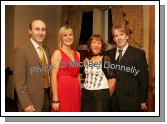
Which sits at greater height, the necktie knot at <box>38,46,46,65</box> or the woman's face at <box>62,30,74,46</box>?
the woman's face at <box>62,30,74,46</box>

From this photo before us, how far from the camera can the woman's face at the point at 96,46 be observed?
216 cm

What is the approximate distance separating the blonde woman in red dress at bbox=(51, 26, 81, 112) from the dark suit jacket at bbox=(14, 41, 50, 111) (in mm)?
83

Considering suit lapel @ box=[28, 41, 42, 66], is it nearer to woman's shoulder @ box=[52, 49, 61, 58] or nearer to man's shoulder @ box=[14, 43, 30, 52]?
man's shoulder @ box=[14, 43, 30, 52]

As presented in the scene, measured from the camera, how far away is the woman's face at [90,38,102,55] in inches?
85.0

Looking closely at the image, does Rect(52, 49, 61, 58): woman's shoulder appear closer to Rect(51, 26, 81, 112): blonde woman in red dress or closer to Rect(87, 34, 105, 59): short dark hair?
Rect(51, 26, 81, 112): blonde woman in red dress

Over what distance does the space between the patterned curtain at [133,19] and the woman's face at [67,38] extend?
1.04 ft

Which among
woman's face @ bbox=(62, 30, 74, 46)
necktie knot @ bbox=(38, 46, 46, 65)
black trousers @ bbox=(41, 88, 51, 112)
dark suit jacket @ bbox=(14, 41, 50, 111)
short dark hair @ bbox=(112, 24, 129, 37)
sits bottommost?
black trousers @ bbox=(41, 88, 51, 112)

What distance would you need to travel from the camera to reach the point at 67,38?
85.4 inches

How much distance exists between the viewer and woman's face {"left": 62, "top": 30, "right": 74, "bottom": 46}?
216 cm

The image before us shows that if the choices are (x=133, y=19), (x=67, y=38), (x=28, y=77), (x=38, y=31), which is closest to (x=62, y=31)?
(x=67, y=38)

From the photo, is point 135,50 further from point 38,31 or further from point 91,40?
point 38,31

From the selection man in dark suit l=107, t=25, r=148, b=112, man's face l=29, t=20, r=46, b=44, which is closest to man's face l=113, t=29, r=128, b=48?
man in dark suit l=107, t=25, r=148, b=112

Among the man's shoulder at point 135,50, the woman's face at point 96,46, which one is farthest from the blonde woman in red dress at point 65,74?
the man's shoulder at point 135,50

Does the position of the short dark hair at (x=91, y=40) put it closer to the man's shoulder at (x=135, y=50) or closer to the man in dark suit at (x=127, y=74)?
the man in dark suit at (x=127, y=74)
